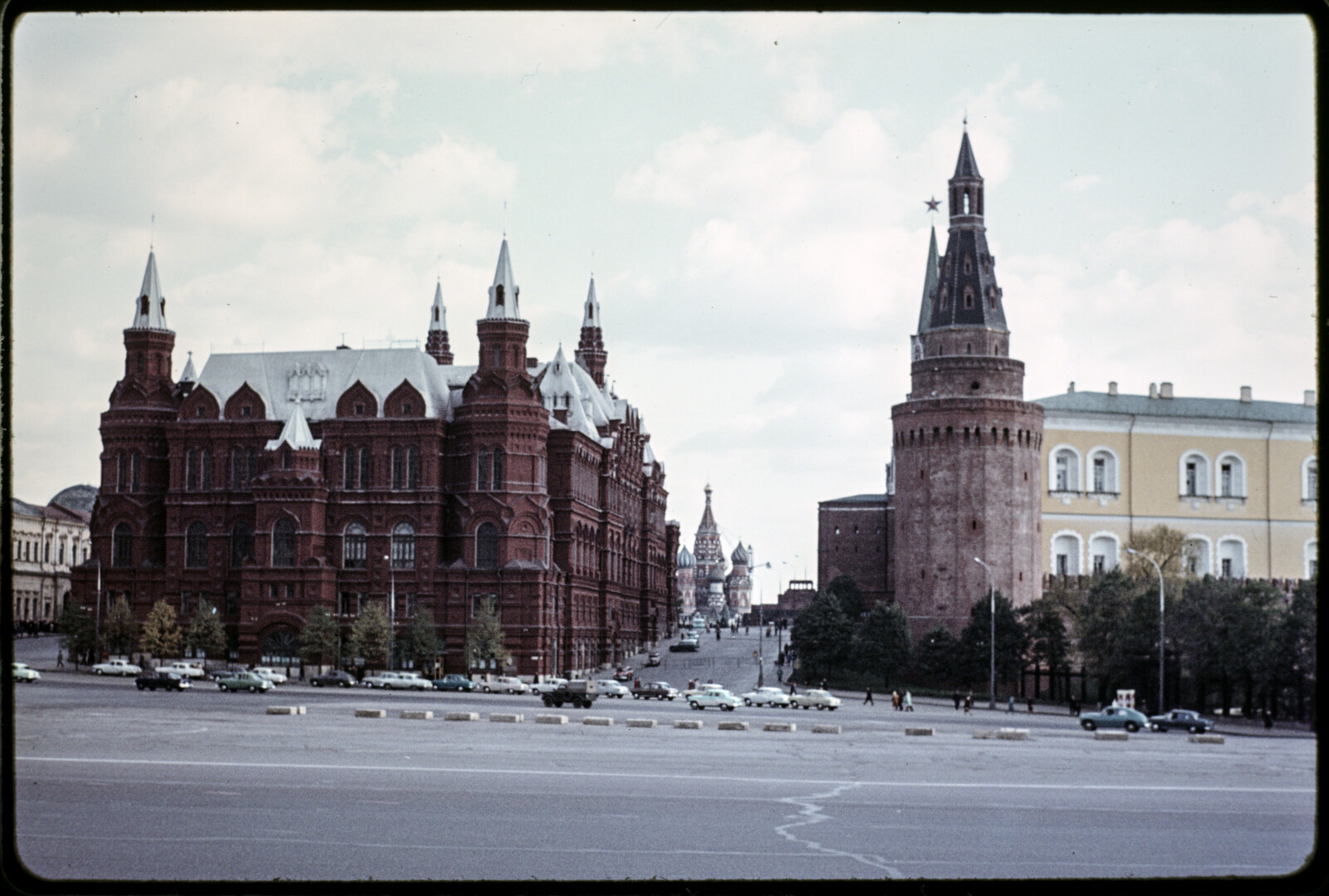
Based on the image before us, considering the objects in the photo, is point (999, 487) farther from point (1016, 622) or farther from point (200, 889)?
point (200, 889)

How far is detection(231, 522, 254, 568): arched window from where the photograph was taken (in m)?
98.0

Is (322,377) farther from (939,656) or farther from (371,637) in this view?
(939,656)

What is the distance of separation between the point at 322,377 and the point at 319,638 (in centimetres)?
2002

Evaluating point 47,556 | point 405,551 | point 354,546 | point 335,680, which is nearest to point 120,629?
point 354,546

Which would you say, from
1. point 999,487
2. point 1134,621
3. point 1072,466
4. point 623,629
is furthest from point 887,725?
point 623,629

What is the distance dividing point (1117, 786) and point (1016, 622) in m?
57.5

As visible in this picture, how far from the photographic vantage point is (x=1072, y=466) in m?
110

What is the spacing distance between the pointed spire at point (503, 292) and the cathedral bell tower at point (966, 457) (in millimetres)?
29272

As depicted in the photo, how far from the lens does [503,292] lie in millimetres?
97375

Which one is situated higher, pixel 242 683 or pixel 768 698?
pixel 242 683

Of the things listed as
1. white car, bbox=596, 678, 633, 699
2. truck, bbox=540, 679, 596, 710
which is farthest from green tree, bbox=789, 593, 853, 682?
truck, bbox=540, 679, 596, 710

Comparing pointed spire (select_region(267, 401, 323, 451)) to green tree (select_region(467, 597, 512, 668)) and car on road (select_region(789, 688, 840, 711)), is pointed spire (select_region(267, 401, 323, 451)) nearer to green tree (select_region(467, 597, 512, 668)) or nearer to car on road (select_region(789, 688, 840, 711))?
green tree (select_region(467, 597, 512, 668))

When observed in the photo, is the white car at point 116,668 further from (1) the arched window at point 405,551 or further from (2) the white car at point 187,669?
(1) the arched window at point 405,551

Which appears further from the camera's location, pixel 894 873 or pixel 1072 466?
pixel 1072 466
